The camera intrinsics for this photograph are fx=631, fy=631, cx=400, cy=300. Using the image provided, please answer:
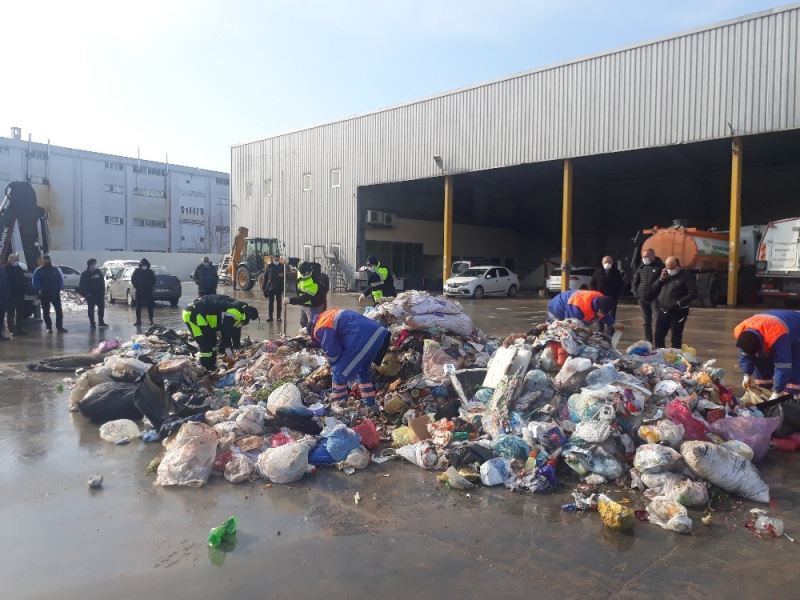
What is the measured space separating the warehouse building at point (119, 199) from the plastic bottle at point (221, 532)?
152 feet

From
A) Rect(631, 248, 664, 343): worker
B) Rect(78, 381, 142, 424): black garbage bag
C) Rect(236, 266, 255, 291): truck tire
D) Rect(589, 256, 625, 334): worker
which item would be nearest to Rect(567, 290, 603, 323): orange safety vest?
Rect(631, 248, 664, 343): worker

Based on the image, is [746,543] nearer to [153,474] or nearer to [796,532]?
[796,532]

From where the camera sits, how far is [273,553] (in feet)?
11.7

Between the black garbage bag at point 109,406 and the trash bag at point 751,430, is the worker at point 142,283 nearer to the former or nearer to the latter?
the black garbage bag at point 109,406

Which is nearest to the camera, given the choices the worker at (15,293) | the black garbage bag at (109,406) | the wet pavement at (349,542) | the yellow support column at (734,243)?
the wet pavement at (349,542)

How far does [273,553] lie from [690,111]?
19217 millimetres

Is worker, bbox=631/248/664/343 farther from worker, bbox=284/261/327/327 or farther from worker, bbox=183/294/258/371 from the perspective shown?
worker, bbox=183/294/258/371

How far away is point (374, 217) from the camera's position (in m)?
29.3

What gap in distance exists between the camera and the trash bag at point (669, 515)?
12.6ft

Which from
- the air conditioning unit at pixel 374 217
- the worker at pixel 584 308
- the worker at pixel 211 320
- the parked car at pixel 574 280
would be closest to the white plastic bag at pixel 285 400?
the worker at pixel 211 320

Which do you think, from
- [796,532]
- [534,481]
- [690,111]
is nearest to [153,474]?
[534,481]

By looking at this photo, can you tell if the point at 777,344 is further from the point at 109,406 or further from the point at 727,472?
the point at 109,406

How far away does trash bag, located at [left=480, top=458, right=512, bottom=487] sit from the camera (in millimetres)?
4605

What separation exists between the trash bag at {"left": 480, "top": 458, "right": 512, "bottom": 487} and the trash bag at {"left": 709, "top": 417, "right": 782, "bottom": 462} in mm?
1882
